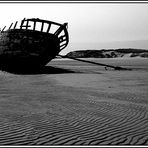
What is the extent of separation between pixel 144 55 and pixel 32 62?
83.9 m

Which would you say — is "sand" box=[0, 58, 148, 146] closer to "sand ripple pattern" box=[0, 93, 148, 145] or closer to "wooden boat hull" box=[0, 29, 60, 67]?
"sand ripple pattern" box=[0, 93, 148, 145]

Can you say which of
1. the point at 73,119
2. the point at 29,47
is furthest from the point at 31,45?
the point at 73,119

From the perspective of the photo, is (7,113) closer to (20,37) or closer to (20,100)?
(20,100)

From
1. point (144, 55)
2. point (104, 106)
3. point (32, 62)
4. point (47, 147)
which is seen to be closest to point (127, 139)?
point (47, 147)

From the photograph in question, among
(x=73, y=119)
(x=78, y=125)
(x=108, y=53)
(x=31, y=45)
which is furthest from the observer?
(x=108, y=53)

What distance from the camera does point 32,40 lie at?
23.4 metres

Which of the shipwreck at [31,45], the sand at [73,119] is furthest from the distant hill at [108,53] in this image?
the sand at [73,119]

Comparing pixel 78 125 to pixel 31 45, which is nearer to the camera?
pixel 78 125

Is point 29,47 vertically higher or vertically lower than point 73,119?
higher

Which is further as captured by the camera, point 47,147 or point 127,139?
point 127,139

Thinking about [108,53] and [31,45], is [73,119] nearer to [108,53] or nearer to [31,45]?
[31,45]

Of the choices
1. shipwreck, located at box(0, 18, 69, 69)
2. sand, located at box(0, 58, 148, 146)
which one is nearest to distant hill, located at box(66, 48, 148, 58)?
shipwreck, located at box(0, 18, 69, 69)

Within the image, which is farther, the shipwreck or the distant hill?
the distant hill

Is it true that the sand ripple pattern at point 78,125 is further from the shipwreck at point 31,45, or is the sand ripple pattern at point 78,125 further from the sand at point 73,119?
the shipwreck at point 31,45
